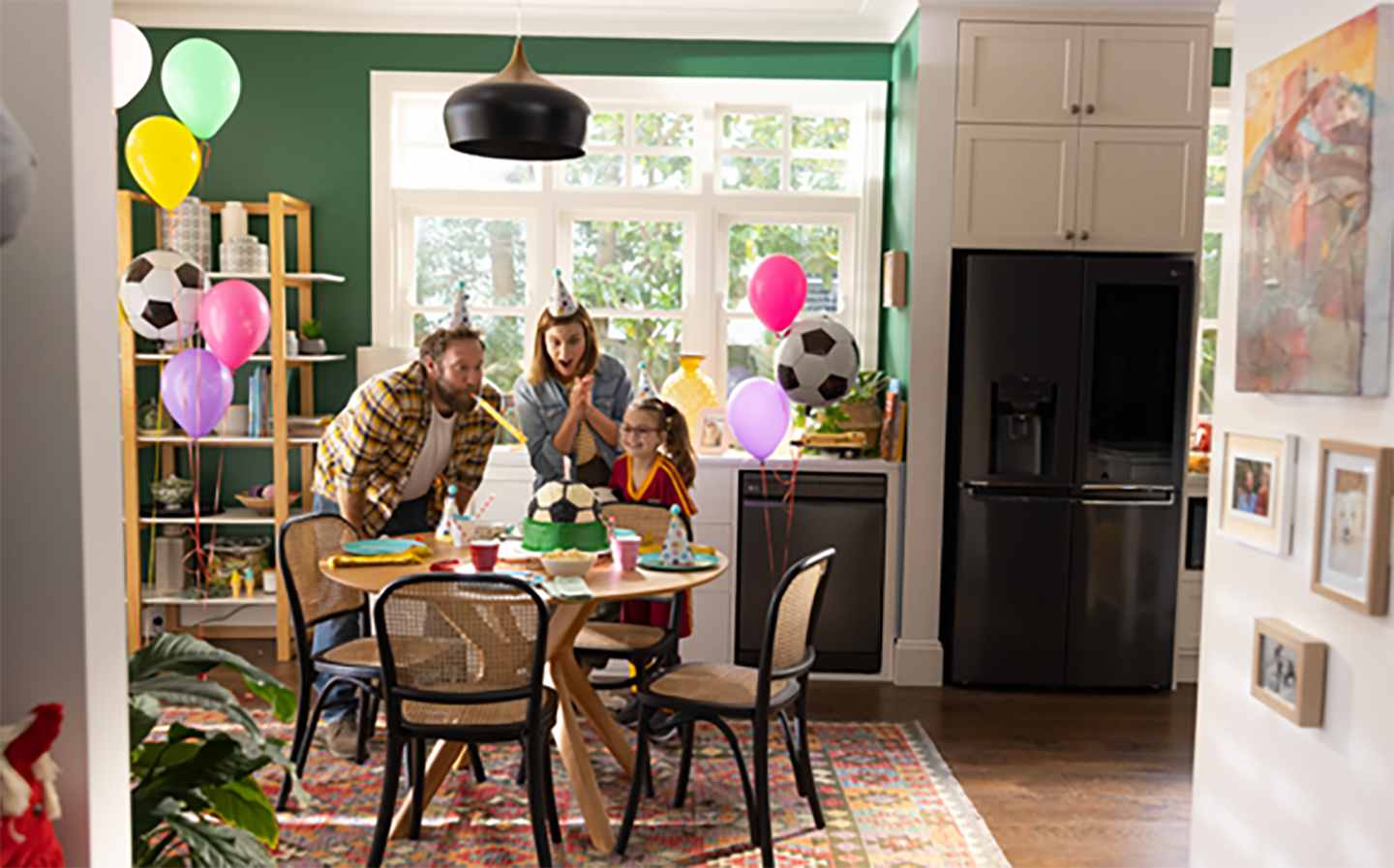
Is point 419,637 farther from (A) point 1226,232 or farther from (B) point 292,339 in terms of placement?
(B) point 292,339

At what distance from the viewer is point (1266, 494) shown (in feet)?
6.97

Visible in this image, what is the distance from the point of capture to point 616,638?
3.65 metres

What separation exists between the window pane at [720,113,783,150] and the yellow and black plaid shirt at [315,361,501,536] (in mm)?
Answer: 2040

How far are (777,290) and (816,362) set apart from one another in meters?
0.42

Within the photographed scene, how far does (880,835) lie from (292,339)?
3.22 m

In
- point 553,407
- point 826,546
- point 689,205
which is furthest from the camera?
point 689,205

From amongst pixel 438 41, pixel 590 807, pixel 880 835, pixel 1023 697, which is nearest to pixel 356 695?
pixel 590 807

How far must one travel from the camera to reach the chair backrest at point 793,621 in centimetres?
289

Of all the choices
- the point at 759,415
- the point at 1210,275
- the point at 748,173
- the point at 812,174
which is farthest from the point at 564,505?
the point at 1210,275

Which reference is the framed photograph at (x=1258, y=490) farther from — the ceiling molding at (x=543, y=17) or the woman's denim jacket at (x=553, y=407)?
the ceiling molding at (x=543, y=17)

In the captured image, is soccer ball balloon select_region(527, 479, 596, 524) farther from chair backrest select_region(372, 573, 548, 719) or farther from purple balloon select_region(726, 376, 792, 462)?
purple balloon select_region(726, 376, 792, 462)

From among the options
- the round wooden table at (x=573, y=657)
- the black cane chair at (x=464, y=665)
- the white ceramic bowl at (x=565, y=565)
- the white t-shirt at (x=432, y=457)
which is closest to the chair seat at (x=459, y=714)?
the black cane chair at (x=464, y=665)

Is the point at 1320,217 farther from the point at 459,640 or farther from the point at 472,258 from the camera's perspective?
the point at 472,258

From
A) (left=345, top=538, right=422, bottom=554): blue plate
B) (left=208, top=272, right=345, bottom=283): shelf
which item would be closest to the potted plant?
(left=208, top=272, right=345, bottom=283): shelf
